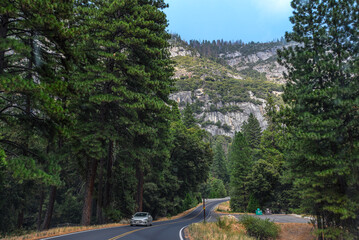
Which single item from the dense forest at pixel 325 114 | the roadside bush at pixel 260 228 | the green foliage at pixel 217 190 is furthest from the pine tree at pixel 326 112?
the green foliage at pixel 217 190

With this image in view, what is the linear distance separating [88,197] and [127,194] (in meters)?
12.7

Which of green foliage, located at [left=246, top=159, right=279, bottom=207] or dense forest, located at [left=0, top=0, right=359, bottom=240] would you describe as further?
green foliage, located at [left=246, top=159, right=279, bottom=207]

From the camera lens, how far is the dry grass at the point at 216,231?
1316 cm

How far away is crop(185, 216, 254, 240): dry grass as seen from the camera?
43.2ft

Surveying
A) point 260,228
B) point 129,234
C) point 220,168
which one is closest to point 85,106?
point 129,234

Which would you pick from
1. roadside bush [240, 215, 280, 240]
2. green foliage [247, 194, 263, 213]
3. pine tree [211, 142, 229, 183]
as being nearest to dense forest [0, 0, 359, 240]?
roadside bush [240, 215, 280, 240]

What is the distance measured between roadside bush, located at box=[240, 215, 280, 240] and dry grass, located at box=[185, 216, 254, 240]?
2.25 feet

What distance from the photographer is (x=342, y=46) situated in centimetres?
1546

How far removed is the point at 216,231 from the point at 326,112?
9866mm

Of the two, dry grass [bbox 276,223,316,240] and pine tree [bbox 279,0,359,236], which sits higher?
pine tree [bbox 279,0,359,236]

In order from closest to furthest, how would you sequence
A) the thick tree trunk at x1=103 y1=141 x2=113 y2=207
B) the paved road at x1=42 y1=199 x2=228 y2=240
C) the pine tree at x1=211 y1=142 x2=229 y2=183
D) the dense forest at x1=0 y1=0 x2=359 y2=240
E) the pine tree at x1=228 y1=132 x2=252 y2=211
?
1. the dense forest at x1=0 y1=0 x2=359 y2=240
2. the paved road at x1=42 y1=199 x2=228 y2=240
3. the thick tree trunk at x1=103 y1=141 x2=113 y2=207
4. the pine tree at x1=228 y1=132 x2=252 y2=211
5. the pine tree at x1=211 y1=142 x2=229 y2=183

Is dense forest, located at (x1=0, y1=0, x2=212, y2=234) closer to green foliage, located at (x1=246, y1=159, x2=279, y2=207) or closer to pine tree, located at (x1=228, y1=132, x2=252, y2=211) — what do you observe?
green foliage, located at (x1=246, y1=159, x2=279, y2=207)

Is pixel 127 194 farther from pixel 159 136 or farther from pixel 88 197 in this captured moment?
pixel 88 197

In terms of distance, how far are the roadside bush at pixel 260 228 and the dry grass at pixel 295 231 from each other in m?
2.26
